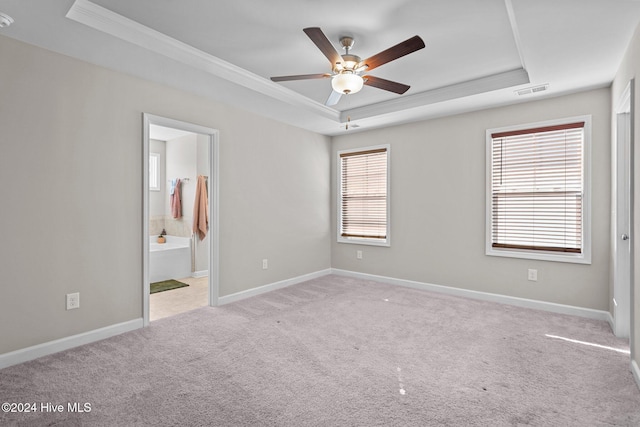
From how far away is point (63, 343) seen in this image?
2.69 meters

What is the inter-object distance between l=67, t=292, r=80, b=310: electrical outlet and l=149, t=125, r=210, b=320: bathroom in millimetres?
1928

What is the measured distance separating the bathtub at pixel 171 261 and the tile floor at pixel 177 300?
1.68 ft

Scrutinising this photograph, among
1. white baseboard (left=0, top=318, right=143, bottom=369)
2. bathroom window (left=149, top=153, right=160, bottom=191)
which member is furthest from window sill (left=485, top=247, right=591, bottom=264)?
bathroom window (left=149, top=153, right=160, bottom=191)

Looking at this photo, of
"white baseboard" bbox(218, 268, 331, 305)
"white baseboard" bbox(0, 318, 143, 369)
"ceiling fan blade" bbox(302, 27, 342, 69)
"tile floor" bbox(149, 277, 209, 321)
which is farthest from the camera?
"white baseboard" bbox(218, 268, 331, 305)

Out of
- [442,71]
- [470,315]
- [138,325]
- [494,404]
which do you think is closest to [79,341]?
[138,325]

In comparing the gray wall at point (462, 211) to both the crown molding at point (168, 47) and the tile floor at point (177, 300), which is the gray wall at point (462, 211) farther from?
the tile floor at point (177, 300)

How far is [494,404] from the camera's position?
6.44 ft

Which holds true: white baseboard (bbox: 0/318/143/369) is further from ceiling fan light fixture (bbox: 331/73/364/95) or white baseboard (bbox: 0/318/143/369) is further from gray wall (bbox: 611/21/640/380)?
gray wall (bbox: 611/21/640/380)

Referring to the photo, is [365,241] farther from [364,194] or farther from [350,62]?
[350,62]

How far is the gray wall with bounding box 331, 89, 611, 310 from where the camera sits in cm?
342

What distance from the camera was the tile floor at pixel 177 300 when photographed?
3777 millimetres

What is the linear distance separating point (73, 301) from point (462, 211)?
4271 millimetres

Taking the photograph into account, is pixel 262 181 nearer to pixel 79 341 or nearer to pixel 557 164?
pixel 79 341

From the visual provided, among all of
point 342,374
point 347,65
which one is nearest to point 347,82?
Result: point 347,65
